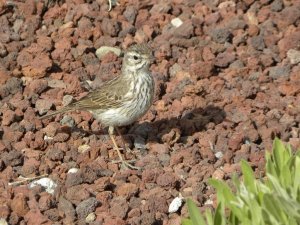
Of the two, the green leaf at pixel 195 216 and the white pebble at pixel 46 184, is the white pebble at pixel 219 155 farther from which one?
the green leaf at pixel 195 216

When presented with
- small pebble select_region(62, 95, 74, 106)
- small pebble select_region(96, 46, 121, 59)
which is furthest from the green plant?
small pebble select_region(96, 46, 121, 59)

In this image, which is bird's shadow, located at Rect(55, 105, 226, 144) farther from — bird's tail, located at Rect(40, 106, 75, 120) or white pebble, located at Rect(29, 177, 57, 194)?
white pebble, located at Rect(29, 177, 57, 194)

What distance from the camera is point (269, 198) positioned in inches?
198

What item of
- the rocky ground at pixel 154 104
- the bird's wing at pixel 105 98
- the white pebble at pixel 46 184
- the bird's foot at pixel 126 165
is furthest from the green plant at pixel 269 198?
the bird's wing at pixel 105 98

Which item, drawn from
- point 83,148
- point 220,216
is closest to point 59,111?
point 83,148

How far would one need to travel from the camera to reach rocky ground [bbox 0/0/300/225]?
319 inches

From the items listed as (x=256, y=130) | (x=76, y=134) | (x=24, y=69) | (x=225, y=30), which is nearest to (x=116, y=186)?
(x=76, y=134)

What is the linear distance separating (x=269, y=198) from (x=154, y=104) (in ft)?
16.2

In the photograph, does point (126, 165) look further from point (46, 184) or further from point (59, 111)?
point (59, 111)

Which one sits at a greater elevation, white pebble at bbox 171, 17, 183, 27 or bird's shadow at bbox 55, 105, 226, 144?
white pebble at bbox 171, 17, 183, 27

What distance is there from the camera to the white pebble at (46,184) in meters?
8.24

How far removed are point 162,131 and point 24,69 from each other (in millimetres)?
2077

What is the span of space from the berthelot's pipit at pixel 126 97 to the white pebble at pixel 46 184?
1123 millimetres

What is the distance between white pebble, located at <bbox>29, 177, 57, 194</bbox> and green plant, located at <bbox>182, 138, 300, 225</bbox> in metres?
2.77
